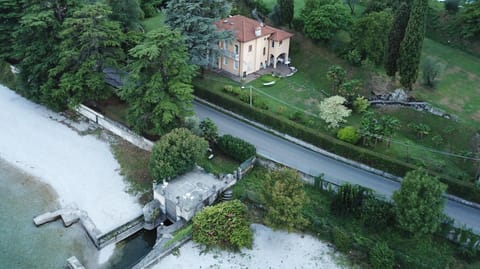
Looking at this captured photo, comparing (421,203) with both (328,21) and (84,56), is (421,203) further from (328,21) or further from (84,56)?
(84,56)

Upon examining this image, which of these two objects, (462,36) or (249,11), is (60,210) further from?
(462,36)

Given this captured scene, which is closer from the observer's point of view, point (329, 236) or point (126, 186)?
point (329, 236)

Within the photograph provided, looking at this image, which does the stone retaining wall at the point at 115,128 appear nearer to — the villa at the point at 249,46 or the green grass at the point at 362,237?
the green grass at the point at 362,237

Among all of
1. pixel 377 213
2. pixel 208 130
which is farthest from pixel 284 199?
pixel 208 130

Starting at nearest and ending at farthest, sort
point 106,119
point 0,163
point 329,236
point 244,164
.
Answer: point 329,236 → point 244,164 → point 0,163 → point 106,119

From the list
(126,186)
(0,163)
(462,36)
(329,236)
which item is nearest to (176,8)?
(126,186)
